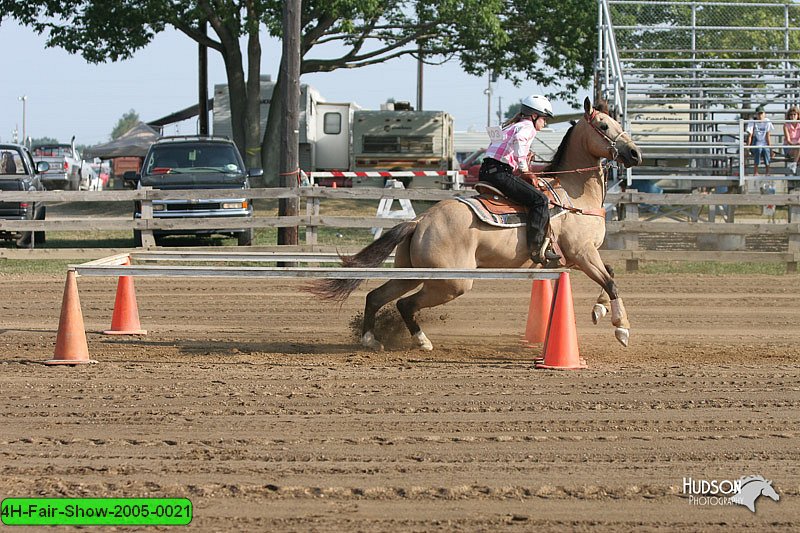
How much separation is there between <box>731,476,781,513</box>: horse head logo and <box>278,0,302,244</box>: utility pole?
13.0m

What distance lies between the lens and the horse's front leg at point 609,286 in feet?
31.0

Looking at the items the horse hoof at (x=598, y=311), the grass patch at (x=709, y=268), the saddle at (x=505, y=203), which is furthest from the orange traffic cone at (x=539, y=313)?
the grass patch at (x=709, y=268)

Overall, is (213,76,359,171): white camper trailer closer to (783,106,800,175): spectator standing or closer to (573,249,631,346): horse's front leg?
(783,106,800,175): spectator standing

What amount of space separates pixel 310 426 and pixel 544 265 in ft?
11.9

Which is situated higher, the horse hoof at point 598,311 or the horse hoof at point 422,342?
the horse hoof at point 598,311

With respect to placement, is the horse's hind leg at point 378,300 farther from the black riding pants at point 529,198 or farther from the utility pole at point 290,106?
the utility pole at point 290,106

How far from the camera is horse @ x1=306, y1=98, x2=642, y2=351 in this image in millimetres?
9273

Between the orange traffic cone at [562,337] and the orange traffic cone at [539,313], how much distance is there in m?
1.48

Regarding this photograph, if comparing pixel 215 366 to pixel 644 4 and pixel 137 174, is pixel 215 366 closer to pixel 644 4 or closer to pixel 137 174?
pixel 137 174

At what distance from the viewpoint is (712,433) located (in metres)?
6.55

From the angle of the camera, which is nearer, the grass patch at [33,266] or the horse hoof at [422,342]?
the horse hoof at [422,342]

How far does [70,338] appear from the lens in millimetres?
8875

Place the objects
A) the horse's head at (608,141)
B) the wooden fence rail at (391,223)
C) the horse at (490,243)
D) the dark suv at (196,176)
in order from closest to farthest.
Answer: the horse at (490,243) < the horse's head at (608,141) < the wooden fence rail at (391,223) < the dark suv at (196,176)

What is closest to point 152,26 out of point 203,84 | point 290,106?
point 203,84
